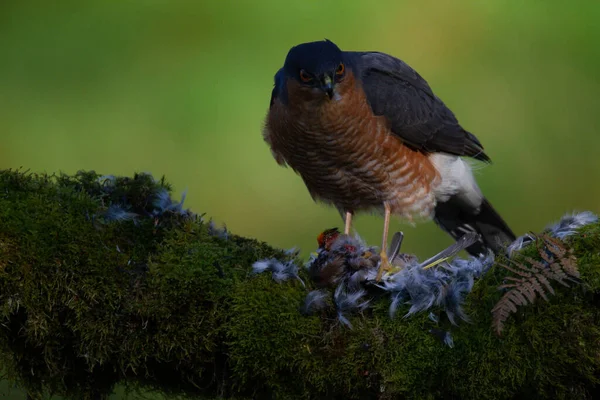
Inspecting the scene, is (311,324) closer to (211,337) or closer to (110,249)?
(211,337)

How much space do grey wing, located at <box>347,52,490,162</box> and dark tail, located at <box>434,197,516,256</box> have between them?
0.25m

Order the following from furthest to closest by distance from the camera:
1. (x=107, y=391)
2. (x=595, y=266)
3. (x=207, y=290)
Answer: (x=107, y=391), (x=207, y=290), (x=595, y=266)

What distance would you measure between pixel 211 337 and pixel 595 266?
98 centimetres

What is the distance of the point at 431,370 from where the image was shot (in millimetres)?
2129

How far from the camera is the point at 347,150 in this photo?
3.48 meters

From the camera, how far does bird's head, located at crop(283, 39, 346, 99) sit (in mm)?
3143

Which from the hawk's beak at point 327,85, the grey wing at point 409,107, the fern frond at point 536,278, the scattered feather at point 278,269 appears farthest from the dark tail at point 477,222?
the fern frond at point 536,278

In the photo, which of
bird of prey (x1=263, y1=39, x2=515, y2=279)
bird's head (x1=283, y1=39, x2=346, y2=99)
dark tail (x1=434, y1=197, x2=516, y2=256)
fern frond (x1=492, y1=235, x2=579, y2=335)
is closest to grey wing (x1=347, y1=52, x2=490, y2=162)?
bird of prey (x1=263, y1=39, x2=515, y2=279)

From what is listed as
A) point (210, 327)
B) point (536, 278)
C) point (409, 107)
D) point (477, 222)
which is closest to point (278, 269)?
point (210, 327)

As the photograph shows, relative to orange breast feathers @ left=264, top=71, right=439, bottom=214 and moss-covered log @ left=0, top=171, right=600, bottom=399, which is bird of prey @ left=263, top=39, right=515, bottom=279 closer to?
orange breast feathers @ left=264, top=71, right=439, bottom=214

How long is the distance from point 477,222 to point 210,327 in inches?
79.7

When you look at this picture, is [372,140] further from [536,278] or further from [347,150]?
[536,278]

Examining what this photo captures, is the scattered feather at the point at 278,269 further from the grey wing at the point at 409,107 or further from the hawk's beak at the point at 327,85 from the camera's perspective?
the grey wing at the point at 409,107

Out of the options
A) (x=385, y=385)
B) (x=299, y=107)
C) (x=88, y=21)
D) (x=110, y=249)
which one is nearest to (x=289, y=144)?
(x=299, y=107)
